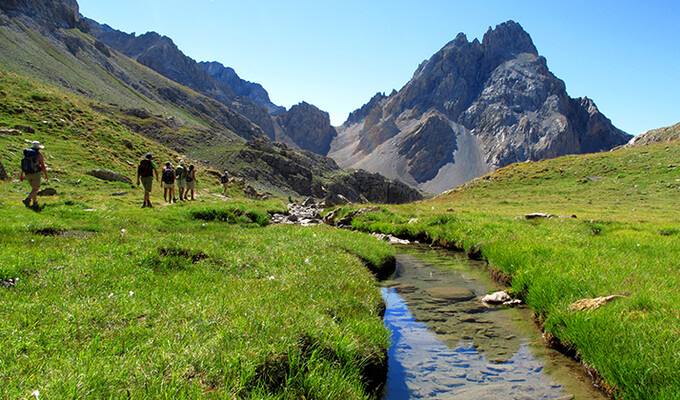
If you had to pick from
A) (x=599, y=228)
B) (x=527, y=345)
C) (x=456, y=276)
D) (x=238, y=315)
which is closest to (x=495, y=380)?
(x=527, y=345)

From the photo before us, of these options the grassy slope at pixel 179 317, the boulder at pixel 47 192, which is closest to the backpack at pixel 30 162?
the grassy slope at pixel 179 317

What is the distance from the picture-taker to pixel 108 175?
33.9m

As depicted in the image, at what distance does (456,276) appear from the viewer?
46.3 feet

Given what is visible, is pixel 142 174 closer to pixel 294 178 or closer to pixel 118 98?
pixel 294 178

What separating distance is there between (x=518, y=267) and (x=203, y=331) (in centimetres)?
1074

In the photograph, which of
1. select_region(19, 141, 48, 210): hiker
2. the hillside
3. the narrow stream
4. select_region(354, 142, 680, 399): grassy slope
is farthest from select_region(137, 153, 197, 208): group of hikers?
the hillside

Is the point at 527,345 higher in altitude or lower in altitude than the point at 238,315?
lower

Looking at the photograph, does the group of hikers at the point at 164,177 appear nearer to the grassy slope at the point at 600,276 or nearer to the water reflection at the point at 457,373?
the grassy slope at the point at 600,276

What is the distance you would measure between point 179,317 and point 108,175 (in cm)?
3454

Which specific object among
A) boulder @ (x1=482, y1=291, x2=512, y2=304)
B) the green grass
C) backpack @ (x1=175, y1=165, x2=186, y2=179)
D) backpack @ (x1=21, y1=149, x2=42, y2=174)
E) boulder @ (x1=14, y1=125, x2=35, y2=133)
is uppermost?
boulder @ (x1=14, y1=125, x2=35, y2=133)

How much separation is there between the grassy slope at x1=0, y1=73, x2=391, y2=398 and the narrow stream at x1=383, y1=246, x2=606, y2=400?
3.15 ft

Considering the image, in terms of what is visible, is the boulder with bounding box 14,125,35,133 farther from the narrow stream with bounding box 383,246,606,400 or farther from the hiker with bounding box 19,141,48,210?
the narrow stream with bounding box 383,246,606,400

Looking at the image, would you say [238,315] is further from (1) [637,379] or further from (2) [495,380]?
(1) [637,379]

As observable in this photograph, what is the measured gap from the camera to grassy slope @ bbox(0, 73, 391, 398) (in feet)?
12.8
